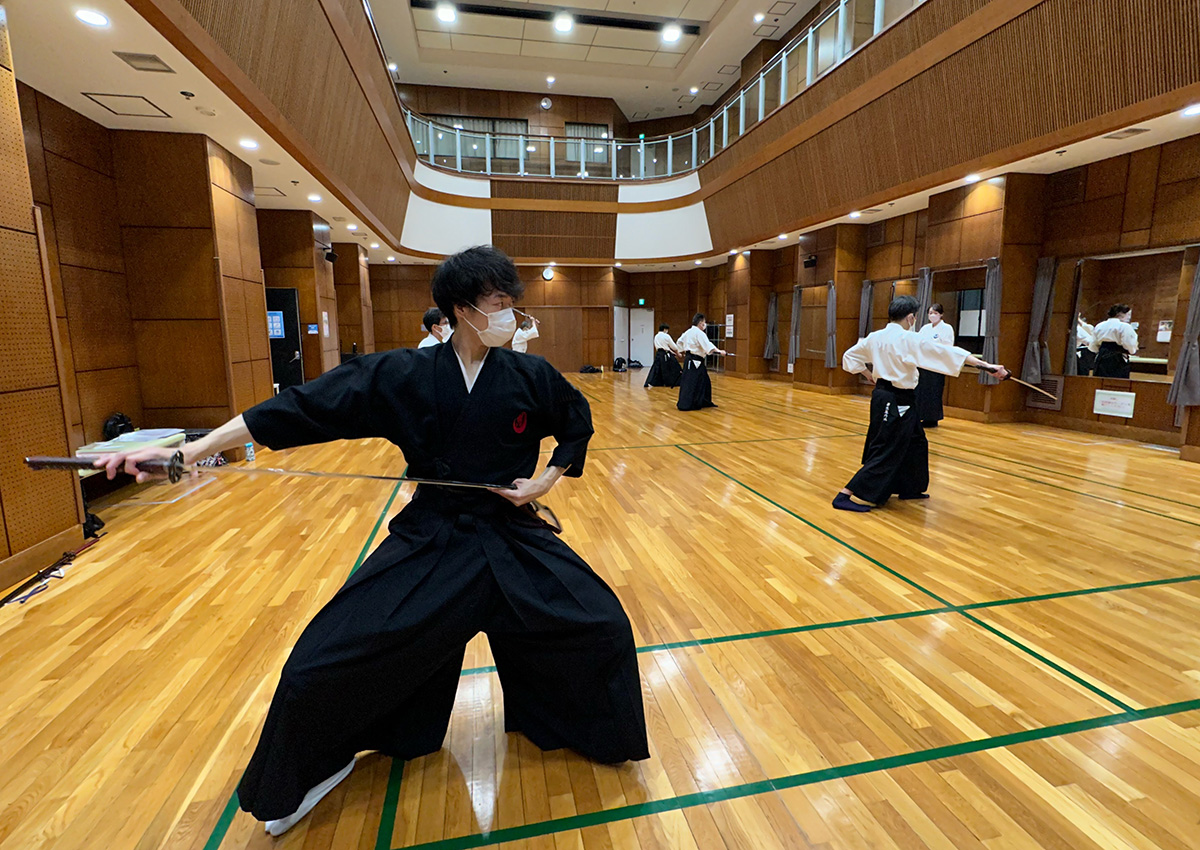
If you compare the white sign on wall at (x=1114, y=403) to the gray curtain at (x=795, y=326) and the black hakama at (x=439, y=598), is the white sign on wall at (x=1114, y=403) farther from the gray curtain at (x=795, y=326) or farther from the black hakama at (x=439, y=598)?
the black hakama at (x=439, y=598)

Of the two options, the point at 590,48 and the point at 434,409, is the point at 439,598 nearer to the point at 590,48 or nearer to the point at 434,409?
the point at 434,409

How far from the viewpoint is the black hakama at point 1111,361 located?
717 centimetres

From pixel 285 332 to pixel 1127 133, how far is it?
10697 millimetres

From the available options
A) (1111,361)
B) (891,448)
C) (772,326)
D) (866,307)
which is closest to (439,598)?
(891,448)

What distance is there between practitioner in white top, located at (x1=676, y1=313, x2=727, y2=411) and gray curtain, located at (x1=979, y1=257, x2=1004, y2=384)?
12.0 ft

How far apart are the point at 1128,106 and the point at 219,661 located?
787 cm

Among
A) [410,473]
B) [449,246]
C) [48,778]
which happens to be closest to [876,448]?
[410,473]

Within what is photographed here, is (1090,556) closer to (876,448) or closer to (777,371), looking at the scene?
(876,448)

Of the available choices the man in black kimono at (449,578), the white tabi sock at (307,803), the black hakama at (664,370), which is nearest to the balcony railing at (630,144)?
the black hakama at (664,370)

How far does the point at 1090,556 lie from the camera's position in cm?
352

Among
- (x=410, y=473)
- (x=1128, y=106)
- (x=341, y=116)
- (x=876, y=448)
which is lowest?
(x=876, y=448)

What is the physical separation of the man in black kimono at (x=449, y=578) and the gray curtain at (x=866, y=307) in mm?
10834

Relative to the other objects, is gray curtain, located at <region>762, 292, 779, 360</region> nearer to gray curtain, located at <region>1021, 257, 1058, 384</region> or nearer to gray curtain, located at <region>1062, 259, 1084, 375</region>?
gray curtain, located at <region>1021, 257, 1058, 384</region>

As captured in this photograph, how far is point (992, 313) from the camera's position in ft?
26.0
